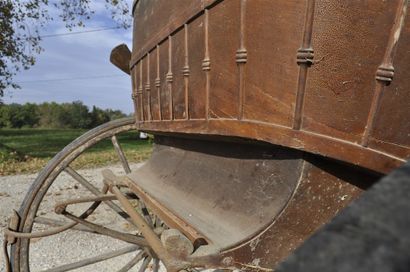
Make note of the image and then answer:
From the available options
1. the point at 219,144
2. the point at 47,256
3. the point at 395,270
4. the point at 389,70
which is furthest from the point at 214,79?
the point at 47,256

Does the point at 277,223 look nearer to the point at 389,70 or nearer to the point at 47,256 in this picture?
the point at 389,70

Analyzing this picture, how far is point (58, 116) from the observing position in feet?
113

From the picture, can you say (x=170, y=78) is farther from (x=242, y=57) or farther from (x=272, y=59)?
(x=272, y=59)

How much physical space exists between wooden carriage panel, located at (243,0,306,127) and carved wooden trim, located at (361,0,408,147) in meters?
0.21

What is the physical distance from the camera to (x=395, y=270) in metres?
0.28

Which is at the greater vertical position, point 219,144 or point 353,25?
point 353,25

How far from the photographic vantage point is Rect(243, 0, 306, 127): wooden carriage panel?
1.13 m

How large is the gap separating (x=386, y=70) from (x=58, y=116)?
35.9m

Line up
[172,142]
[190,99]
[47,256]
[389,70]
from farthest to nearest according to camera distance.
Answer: [47,256] < [172,142] < [190,99] < [389,70]

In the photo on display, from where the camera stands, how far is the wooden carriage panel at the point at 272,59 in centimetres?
113

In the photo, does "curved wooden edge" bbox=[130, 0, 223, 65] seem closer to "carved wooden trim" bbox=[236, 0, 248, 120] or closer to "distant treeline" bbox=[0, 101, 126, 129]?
"carved wooden trim" bbox=[236, 0, 248, 120]

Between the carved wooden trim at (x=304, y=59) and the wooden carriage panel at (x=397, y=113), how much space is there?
0.20 m

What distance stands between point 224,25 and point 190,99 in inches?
16.1

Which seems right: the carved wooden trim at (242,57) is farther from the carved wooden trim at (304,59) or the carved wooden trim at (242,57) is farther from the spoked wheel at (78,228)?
the spoked wheel at (78,228)
